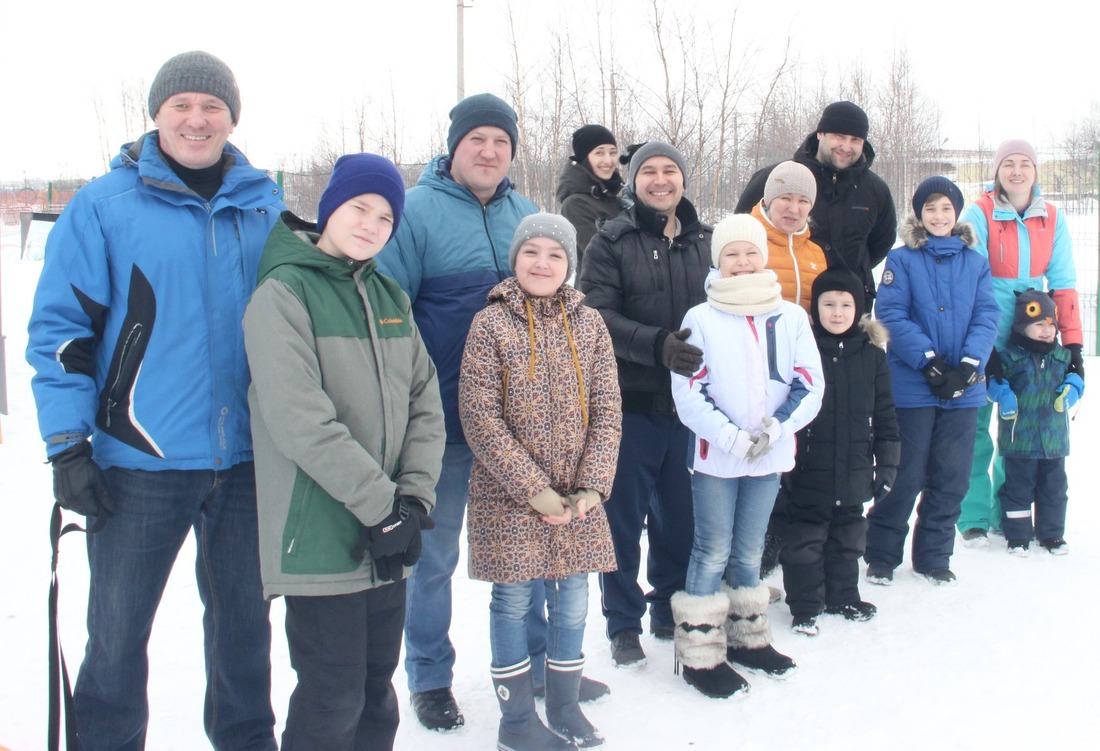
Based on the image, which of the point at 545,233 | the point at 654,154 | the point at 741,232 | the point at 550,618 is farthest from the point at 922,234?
the point at 550,618

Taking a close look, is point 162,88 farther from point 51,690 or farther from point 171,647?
point 171,647

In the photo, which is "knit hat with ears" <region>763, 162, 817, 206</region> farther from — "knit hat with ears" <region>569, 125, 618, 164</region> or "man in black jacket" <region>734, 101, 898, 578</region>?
"knit hat with ears" <region>569, 125, 618, 164</region>

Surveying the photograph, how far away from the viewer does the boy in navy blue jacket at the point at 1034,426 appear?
4.38 m

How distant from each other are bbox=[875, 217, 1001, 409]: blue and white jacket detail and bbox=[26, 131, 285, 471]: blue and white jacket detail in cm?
307

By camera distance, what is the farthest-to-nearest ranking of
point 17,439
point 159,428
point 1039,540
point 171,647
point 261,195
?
point 17,439
point 1039,540
point 171,647
point 261,195
point 159,428

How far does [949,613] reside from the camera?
372 cm

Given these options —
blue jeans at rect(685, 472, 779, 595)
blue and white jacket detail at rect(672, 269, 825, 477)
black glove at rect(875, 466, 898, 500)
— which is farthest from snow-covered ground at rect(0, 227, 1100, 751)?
blue and white jacket detail at rect(672, 269, 825, 477)

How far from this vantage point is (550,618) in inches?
108

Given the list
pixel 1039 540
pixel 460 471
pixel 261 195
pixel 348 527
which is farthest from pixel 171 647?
pixel 1039 540

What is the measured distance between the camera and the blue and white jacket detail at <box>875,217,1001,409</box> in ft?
13.0

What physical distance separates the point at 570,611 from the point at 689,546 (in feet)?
2.95

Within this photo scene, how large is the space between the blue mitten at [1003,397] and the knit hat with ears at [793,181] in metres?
1.74

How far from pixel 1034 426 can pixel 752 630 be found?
87.6 inches

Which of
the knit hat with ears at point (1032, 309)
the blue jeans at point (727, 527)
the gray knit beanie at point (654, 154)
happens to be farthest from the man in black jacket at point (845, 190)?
the knit hat with ears at point (1032, 309)
